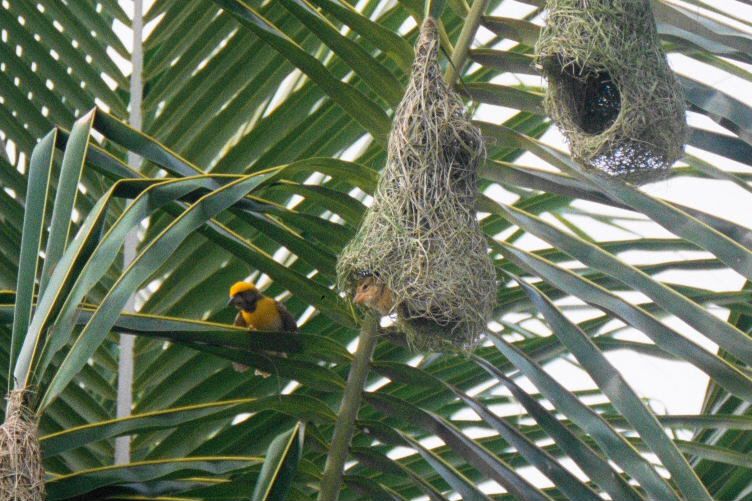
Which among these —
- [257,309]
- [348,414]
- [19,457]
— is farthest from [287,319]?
[19,457]

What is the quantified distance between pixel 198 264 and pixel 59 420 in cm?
39

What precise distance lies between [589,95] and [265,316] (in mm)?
717

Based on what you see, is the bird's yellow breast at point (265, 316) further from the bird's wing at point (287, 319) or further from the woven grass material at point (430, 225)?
the woven grass material at point (430, 225)

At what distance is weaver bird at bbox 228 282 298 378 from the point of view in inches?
88.7

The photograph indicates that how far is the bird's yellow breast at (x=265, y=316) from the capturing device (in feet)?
7.31

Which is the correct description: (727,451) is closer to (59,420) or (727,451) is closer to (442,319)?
(442,319)

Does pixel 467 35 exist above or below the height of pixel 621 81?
above

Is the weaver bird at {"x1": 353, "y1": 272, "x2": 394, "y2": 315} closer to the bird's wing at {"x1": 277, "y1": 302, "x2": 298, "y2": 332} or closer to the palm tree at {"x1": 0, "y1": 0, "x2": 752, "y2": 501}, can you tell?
the palm tree at {"x1": 0, "y1": 0, "x2": 752, "y2": 501}

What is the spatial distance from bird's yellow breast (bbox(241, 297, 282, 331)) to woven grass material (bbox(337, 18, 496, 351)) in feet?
1.46

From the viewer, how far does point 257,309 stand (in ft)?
7.53

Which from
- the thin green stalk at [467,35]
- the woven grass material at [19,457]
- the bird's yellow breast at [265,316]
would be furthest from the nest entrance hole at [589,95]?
the woven grass material at [19,457]

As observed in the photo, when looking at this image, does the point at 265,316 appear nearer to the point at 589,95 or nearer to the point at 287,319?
the point at 287,319

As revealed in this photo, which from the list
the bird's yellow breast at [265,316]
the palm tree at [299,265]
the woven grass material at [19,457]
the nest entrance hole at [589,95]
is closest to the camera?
the woven grass material at [19,457]

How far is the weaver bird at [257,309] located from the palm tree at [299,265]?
4cm
